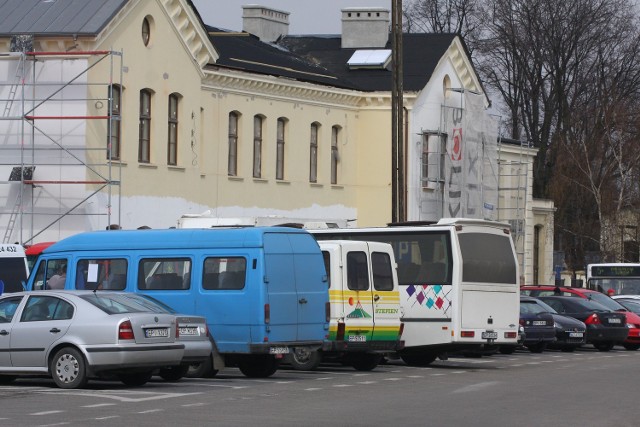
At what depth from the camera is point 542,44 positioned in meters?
76.2

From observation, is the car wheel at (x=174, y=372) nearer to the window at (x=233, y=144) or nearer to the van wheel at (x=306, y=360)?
the van wheel at (x=306, y=360)

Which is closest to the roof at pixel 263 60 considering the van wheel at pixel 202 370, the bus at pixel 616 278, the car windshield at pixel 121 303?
the bus at pixel 616 278

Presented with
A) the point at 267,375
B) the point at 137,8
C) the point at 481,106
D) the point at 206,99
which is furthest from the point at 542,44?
the point at 267,375

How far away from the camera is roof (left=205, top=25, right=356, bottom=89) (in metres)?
51.5

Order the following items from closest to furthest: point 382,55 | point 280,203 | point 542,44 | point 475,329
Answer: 1. point 475,329
2. point 280,203
3. point 382,55
4. point 542,44

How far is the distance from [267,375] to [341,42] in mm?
37490

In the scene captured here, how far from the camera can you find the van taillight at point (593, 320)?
40688mm

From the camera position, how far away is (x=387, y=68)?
194ft

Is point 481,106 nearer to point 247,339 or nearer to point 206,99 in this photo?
point 206,99

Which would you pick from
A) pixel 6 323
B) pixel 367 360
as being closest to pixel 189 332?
pixel 6 323

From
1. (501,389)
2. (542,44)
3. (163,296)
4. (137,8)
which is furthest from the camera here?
(542,44)

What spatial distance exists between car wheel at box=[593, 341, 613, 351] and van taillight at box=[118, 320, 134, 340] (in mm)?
21892

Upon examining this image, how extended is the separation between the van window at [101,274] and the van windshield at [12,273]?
450cm

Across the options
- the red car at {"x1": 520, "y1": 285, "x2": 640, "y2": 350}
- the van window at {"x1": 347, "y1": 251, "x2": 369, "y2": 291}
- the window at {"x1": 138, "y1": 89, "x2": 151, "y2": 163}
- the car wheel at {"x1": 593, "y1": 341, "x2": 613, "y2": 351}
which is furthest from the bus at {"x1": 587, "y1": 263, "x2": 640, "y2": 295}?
the van window at {"x1": 347, "y1": 251, "x2": 369, "y2": 291}
